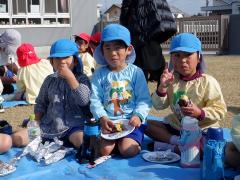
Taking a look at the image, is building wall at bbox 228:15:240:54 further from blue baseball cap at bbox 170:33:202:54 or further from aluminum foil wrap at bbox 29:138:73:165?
aluminum foil wrap at bbox 29:138:73:165

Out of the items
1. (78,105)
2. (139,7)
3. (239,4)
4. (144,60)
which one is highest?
(239,4)

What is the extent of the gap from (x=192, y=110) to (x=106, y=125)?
0.72 meters

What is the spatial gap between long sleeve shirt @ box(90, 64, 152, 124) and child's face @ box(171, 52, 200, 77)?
351 millimetres

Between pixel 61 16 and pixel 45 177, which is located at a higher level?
pixel 61 16

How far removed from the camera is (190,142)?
9.57 ft

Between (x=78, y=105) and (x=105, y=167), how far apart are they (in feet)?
2.23

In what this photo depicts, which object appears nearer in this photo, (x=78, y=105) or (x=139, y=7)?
(x=78, y=105)

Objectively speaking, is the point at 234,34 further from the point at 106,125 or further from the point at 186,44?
the point at 106,125

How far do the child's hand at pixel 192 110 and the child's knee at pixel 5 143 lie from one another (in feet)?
5.10

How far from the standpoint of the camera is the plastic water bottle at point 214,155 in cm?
260

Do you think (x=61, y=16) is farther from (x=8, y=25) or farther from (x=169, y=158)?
(x=169, y=158)

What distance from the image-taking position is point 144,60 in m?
5.16

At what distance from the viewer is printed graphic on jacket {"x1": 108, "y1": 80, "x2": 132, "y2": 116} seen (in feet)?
11.2

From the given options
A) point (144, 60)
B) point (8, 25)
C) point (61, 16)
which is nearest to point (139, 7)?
point (144, 60)
